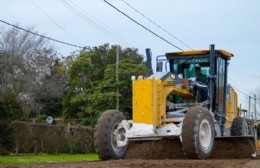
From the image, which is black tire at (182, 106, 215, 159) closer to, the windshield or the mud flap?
the mud flap

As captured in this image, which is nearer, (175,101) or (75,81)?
(175,101)

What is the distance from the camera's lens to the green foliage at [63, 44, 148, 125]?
42094mm

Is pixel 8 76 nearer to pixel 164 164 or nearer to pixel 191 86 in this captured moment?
pixel 191 86

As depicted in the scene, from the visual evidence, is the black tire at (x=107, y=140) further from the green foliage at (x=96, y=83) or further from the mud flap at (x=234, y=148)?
the green foliage at (x=96, y=83)

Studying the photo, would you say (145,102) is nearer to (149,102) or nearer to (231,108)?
(149,102)

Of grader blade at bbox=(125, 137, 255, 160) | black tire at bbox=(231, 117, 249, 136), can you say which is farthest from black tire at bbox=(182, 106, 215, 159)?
black tire at bbox=(231, 117, 249, 136)

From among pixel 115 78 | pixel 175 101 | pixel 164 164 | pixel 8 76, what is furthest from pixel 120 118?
pixel 8 76

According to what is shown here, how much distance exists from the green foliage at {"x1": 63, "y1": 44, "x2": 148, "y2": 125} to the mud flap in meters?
25.6

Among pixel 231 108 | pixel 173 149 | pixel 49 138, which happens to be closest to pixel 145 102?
pixel 173 149

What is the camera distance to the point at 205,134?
13969 millimetres

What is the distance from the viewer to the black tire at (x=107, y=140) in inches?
549

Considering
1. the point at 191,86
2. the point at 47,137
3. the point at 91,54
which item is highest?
the point at 91,54

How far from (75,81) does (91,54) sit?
2.76 m

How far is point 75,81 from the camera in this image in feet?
156
